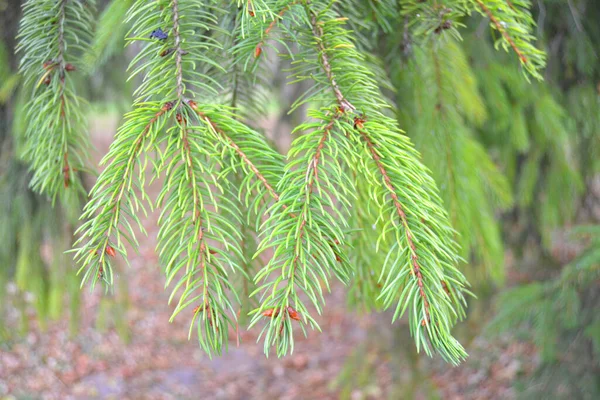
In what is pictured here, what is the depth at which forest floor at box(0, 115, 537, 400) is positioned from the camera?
313 cm

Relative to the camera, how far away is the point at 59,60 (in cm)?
71

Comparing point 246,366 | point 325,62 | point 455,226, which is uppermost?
point 325,62

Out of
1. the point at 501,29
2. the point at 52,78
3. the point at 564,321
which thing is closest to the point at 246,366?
the point at 564,321

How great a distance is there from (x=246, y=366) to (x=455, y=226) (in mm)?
3685

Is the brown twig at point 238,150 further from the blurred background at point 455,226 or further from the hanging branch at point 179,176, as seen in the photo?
the blurred background at point 455,226

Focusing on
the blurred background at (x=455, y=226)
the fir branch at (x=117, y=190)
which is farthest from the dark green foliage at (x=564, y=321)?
the fir branch at (x=117, y=190)

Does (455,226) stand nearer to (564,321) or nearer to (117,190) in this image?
(117,190)

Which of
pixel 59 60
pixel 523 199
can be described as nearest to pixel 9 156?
pixel 59 60

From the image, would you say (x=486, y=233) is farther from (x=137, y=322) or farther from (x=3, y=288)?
(x=137, y=322)

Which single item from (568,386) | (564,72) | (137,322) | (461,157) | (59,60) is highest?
(564,72)

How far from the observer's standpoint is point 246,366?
4.25 metres

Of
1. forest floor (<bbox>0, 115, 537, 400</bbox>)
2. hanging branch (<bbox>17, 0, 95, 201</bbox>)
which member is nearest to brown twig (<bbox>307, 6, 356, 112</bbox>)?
hanging branch (<bbox>17, 0, 95, 201</bbox>)

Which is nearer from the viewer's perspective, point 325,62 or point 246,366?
point 325,62

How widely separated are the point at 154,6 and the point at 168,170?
8.7 inches
